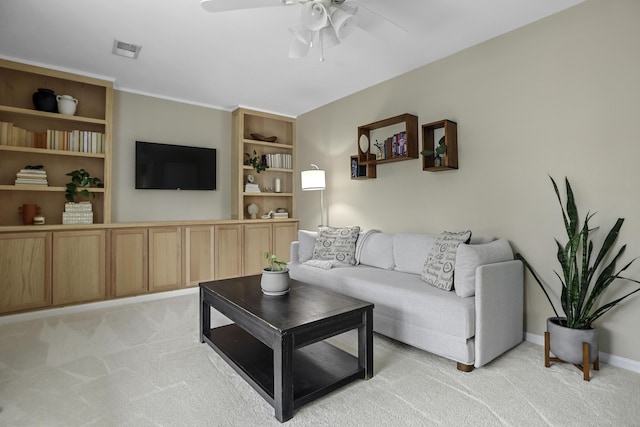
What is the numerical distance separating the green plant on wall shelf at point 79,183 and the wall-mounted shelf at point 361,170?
2.97 meters

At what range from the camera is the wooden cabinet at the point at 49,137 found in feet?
11.1

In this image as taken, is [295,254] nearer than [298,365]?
No

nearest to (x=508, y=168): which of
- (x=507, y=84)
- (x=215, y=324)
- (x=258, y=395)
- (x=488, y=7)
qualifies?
(x=507, y=84)

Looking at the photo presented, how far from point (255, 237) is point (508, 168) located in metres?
3.25

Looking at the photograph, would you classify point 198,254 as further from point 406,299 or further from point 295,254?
point 406,299

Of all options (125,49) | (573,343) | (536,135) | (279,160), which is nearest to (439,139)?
(536,135)

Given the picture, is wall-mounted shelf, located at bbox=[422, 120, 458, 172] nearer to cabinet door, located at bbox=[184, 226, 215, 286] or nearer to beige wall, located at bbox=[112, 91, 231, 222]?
cabinet door, located at bbox=[184, 226, 215, 286]

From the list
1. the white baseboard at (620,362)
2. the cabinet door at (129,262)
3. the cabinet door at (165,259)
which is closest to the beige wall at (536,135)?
the white baseboard at (620,362)

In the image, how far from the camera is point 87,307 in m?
3.51

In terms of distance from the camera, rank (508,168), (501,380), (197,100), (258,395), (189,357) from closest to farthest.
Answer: (258,395) → (501,380) → (189,357) → (508,168) → (197,100)

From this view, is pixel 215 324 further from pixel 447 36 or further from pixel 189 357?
pixel 447 36

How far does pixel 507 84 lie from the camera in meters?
2.80

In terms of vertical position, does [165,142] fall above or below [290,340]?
above

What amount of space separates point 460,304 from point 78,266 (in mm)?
3691
